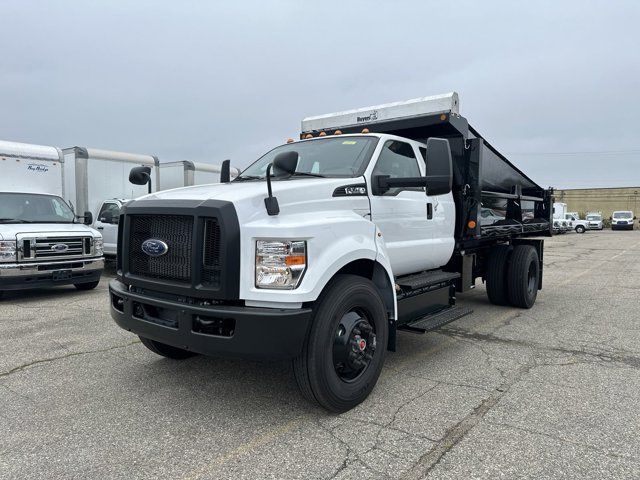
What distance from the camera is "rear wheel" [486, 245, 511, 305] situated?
24.4 ft

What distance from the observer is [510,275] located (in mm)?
7359

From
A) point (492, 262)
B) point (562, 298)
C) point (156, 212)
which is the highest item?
point (156, 212)

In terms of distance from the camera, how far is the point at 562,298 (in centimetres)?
872

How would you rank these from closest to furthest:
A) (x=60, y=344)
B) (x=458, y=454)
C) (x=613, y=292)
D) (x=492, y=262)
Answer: (x=458, y=454) < (x=60, y=344) < (x=492, y=262) < (x=613, y=292)

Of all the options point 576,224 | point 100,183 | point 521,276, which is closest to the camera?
point 521,276

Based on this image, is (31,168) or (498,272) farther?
(31,168)

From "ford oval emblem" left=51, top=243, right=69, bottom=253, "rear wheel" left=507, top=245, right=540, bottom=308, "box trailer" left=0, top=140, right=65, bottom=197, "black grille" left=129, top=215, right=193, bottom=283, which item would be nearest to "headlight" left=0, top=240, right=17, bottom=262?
"ford oval emblem" left=51, top=243, right=69, bottom=253

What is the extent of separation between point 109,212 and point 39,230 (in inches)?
148

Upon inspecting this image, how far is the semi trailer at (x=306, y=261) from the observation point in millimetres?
3139

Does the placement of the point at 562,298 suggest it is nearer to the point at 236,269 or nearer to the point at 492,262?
the point at 492,262

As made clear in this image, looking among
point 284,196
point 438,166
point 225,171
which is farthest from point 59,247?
point 438,166

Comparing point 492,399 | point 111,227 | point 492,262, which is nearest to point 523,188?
point 492,262

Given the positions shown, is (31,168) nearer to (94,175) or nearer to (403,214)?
(94,175)

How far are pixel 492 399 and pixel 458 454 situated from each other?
1018 mm
